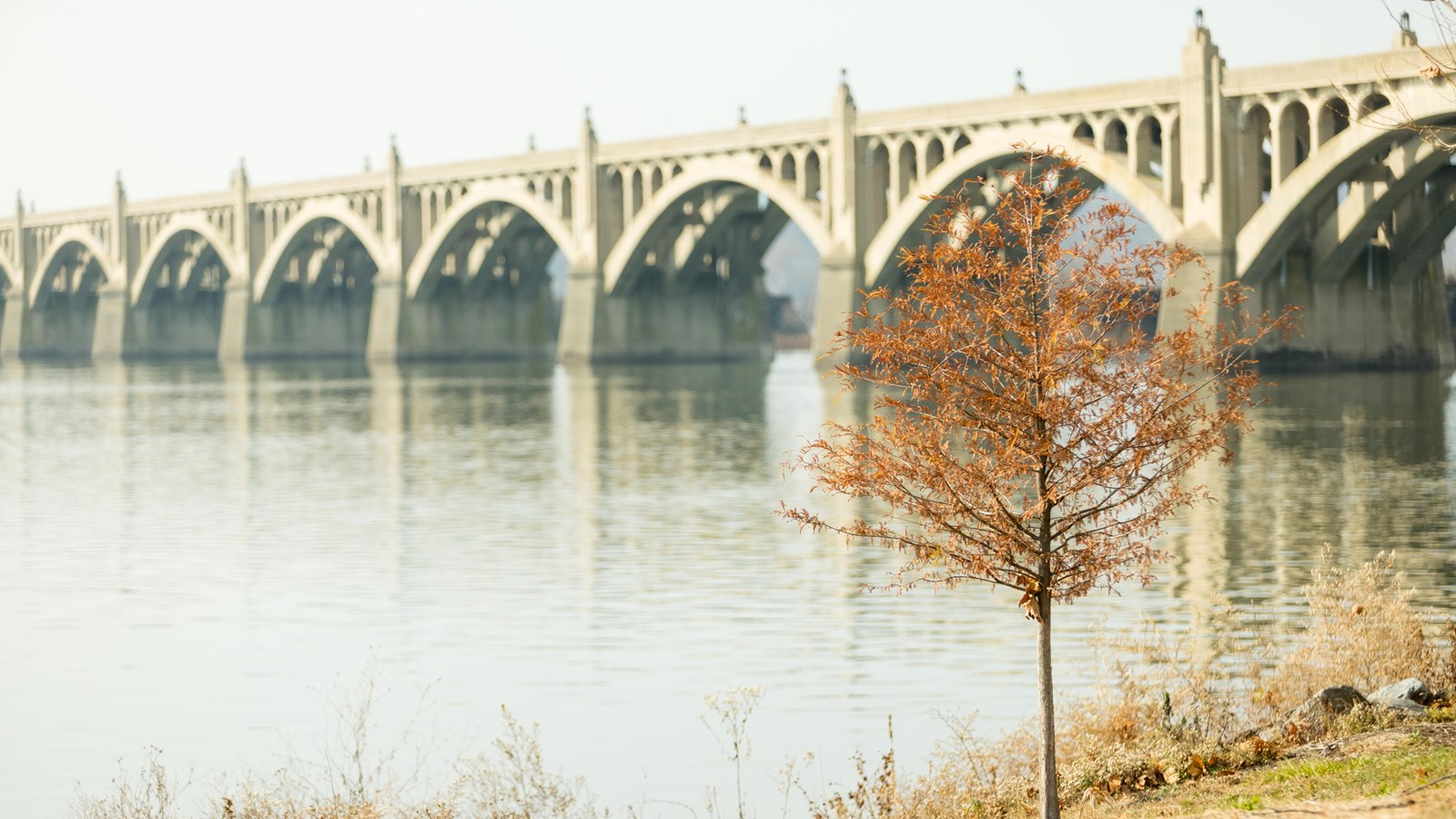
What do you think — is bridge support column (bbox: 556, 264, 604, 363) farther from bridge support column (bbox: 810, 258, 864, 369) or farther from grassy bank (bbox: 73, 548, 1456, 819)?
grassy bank (bbox: 73, 548, 1456, 819)

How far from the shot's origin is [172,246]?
138m

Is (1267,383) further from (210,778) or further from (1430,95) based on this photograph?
(210,778)

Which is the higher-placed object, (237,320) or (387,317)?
(237,320)

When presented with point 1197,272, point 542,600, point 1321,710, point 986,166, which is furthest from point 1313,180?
point 1321,710

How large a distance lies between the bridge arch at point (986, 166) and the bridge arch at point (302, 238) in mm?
39769

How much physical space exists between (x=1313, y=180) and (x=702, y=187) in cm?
3683

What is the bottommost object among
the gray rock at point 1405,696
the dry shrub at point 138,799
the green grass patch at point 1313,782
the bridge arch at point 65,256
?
the dry shrub at point 138,799

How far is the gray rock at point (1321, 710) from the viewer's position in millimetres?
13586

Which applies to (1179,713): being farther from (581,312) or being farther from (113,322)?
(113,322)

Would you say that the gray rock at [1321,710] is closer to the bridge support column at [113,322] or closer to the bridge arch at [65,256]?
the bridge support column at [113,322]

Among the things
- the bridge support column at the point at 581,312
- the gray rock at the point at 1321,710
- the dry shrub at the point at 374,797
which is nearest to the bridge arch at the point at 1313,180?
the bridge support column at the point at 581,312

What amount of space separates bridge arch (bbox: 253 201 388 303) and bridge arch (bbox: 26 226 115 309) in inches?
809

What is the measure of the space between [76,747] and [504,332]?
10154 cm

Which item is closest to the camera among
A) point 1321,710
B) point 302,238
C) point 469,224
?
point 1321,710
